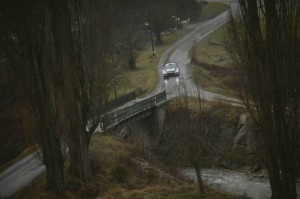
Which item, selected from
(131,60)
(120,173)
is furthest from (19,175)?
(131,60)

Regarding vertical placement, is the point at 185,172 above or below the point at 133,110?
below

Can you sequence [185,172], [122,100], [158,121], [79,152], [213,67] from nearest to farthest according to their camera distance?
[79,152] → [185,172] → [158,121] → [122,100] → [213,67]

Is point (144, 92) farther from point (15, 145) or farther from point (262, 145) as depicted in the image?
point (262, 145)

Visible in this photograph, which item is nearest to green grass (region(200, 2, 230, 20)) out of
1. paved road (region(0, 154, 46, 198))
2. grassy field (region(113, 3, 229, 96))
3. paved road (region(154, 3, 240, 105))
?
paved road (region(154, 3, 240, 105))

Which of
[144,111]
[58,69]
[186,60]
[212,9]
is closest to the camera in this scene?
[58,69]

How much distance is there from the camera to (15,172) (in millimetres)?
21625

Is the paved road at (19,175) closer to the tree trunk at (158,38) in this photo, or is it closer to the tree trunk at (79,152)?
the tree trunk at (79,152)

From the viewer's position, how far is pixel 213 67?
154ft

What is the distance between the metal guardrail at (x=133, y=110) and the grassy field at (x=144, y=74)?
603 cm

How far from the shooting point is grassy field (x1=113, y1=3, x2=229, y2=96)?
146 feet

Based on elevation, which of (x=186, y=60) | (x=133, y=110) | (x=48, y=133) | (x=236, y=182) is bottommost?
(x=236, y=182)

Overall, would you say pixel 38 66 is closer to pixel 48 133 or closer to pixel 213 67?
pixel 48 133

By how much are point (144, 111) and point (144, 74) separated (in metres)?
14.1

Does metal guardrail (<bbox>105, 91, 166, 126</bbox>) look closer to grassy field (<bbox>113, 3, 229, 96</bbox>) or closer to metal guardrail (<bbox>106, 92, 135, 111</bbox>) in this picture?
metal guardrail (<bbox>106, 92, 135, 111</bbox>)
